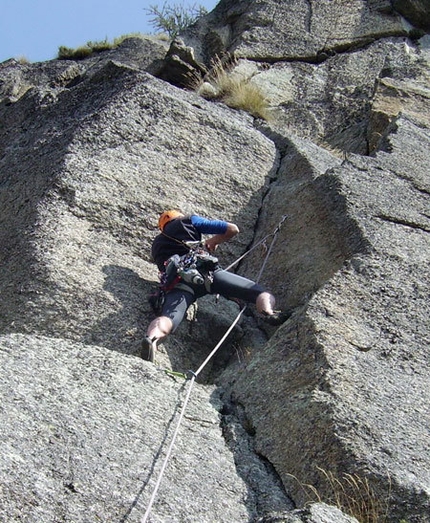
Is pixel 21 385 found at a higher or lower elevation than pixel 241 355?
lower

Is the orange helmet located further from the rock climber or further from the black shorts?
the black shorts

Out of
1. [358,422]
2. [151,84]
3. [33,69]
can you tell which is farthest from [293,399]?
[33,69]

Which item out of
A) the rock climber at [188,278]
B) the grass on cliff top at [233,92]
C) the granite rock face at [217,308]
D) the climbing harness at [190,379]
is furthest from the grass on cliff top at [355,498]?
the grass on cliff top at [233,92]

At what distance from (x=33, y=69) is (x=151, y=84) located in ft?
21.1

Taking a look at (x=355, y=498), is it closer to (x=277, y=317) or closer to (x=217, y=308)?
(x=277, y=317)

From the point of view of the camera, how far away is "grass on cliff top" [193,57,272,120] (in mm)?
11719

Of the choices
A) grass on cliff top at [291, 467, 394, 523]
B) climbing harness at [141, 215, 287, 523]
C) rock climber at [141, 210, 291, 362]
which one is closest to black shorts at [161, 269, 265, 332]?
rock climber at [141, 210, 291, 362]

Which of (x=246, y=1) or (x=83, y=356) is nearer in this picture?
(x=83, y=356)

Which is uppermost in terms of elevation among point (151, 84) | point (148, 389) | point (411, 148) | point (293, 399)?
point (411, 148)

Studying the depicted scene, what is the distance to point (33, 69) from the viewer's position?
53.4ft

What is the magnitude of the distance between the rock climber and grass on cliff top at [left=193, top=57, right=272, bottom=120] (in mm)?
3523

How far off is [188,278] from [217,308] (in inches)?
26.5

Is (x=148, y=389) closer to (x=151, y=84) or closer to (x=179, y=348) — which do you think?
(x=179, y=348)

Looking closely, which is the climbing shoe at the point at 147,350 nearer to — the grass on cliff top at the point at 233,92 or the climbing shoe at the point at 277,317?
the climbing shoe at the point at 277,317
